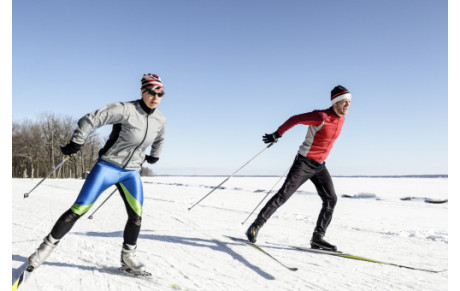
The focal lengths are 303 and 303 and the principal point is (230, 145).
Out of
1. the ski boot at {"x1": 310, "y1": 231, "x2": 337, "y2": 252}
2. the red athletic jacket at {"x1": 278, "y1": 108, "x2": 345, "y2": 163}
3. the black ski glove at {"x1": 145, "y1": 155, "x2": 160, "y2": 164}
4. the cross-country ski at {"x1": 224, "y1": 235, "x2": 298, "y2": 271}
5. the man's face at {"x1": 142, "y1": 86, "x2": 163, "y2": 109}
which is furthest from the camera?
the ski boot at {"x1": 310, "y1": 231, "x2": 337, "y2": 252}

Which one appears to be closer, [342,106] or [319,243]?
[342,106]

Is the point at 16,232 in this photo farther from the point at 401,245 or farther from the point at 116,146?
the point at 401,245

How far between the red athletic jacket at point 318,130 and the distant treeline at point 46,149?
155ft

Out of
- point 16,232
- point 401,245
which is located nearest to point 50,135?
point 16,232

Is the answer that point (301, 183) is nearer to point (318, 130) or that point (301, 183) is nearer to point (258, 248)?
point (318, 130)

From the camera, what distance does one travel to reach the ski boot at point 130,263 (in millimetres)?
2918

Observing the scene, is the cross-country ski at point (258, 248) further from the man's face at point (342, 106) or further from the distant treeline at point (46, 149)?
the distant treeline at point (46, 149)

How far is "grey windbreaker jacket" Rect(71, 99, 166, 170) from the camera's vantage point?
9.14ft

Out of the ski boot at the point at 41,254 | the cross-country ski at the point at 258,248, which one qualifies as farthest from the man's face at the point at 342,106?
the ski boot at the point at 41,254

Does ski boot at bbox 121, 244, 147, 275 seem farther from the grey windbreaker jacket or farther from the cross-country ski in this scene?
the cross-country ski

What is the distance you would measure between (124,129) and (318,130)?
2.57 meters

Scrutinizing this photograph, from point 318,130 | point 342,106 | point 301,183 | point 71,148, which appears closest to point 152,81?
point 71,148

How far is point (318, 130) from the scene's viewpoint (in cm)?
419

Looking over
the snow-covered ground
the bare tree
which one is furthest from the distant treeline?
the snow-covered ground
